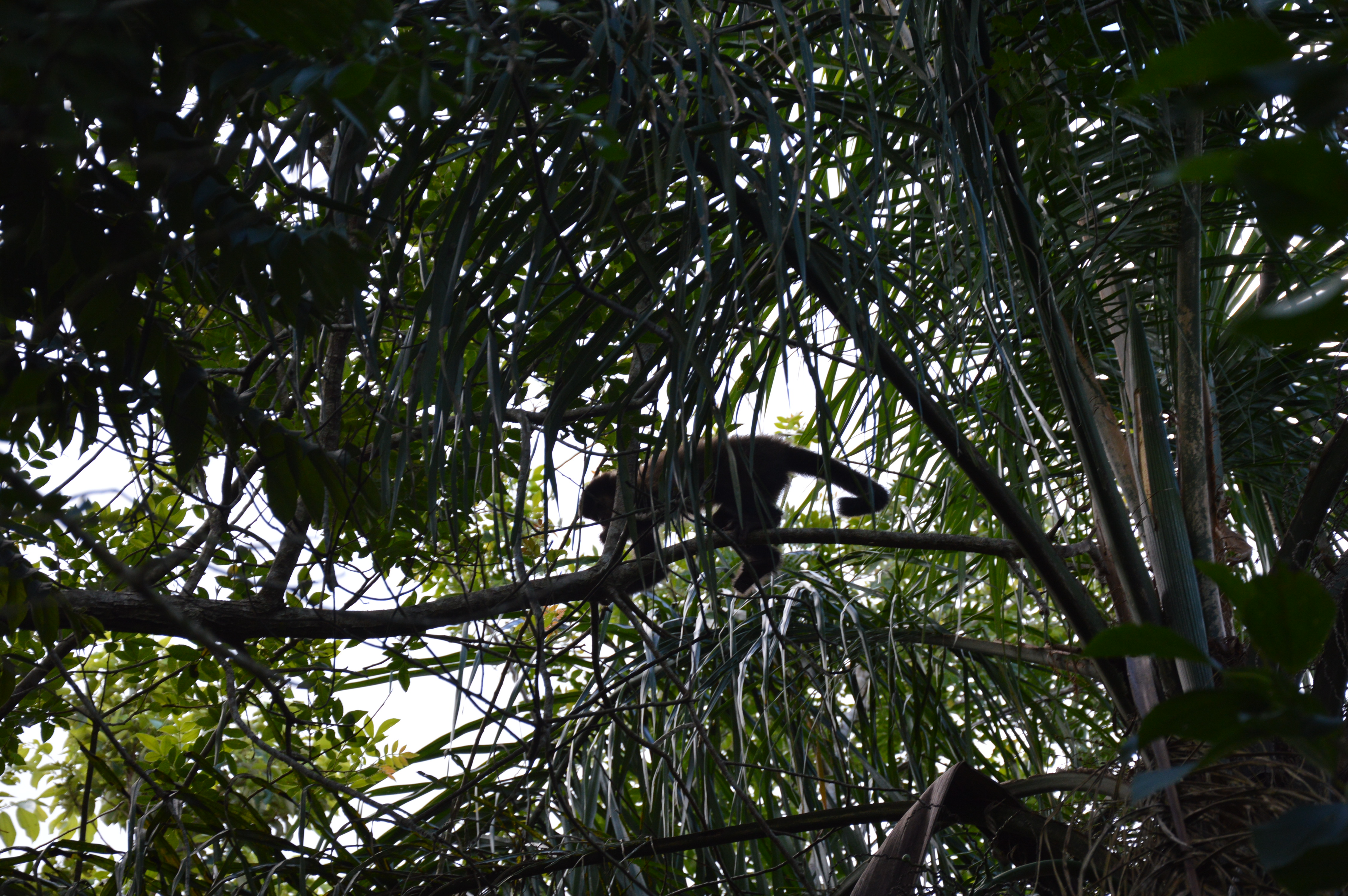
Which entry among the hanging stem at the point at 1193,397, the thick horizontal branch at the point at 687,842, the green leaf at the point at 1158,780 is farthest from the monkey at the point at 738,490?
the green leaf at the point at 1158,780

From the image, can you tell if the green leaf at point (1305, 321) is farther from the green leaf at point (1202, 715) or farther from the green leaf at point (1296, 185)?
the green leaf at point (1202, 715)

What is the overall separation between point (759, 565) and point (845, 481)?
0.47 m

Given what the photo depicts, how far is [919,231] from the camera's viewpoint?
2355 millimetres

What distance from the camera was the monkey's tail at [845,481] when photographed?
3393 mm

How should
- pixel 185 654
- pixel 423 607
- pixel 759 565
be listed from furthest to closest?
pixel 759 565 < pixel 185 654 < pixel 423 607

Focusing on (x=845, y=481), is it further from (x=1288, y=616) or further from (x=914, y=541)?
(x=1288, y=616)

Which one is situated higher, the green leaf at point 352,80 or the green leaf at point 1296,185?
the green leaf at point 352,80

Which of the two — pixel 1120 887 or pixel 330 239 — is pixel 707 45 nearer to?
pixel 330 239

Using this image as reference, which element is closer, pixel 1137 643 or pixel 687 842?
pixel 1137 643

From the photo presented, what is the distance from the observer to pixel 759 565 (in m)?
3.80

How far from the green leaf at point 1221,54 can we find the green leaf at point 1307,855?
0.29 m

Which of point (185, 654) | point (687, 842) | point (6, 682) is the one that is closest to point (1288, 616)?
point (687, 842)

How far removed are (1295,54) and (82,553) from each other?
9.61ft

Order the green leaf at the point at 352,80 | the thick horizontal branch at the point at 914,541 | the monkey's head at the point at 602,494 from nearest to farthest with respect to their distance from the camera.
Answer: the green leaf at the point at 352,80 < the thick horizontal branch at the point at 914,541 < the monkey's head at the point at 602,494
